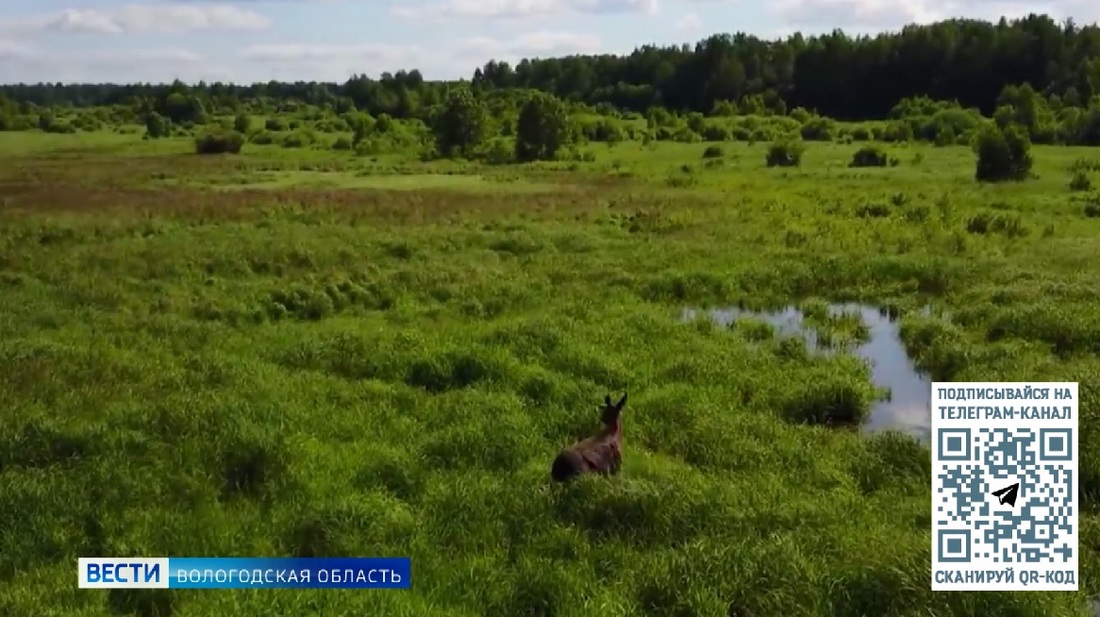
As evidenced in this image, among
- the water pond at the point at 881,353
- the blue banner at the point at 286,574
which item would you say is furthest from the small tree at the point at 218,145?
the blue banner at the point at 286,574

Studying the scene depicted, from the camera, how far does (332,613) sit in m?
8.04

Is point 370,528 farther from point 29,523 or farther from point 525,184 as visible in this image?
point 525,184

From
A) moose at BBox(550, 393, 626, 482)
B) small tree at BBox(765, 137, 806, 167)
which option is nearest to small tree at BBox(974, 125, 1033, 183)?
small tree at BBox(765, 137, 806, 167)

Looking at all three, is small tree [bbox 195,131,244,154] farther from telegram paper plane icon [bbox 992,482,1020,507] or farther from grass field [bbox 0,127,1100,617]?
telegram paper plane icon [bbox 992,482,1020,507]

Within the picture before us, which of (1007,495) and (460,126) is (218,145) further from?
(1007,495)

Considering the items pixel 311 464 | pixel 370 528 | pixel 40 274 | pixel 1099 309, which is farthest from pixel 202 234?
pixel 1099 309

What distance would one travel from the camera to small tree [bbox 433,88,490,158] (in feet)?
211

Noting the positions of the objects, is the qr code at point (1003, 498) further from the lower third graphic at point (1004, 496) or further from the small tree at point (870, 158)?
the small tree at point (870, 158)

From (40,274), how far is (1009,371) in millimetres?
19313

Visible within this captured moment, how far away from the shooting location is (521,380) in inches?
568

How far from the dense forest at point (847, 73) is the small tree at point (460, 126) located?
120 feet

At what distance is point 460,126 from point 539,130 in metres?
6.23

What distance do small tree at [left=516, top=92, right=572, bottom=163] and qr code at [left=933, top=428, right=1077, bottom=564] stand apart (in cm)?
5241

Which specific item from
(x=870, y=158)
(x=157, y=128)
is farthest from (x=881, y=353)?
(x=157, y=128)
